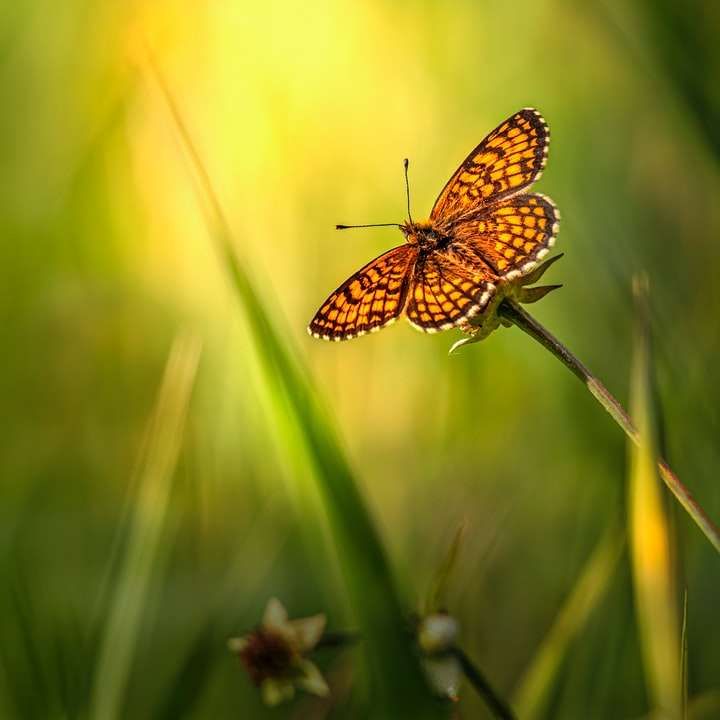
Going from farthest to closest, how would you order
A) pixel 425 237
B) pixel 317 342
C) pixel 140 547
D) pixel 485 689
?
pixel 317 342 < pixel 425 237 < pixel 140 547 < pixel 485 689

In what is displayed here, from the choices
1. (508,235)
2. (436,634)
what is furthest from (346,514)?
(508,235)

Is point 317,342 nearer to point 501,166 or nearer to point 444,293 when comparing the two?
point 501,166

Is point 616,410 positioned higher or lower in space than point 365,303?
lower

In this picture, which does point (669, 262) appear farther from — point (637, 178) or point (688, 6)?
point (688, 6)

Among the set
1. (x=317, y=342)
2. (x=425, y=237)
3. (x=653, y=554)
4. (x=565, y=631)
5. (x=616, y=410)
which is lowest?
(x=565, y=631)

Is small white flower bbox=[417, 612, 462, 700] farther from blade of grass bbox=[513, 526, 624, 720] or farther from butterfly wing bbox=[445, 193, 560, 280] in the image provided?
butterfly wing bbox=[445, 193, 560, 280]

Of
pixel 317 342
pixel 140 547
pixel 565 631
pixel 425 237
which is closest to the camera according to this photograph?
pixel 565 631

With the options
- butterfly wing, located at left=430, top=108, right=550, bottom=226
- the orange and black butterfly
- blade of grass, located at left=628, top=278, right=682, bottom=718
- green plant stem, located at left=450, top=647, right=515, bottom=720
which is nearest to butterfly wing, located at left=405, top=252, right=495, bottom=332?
the orange and black butterfly
